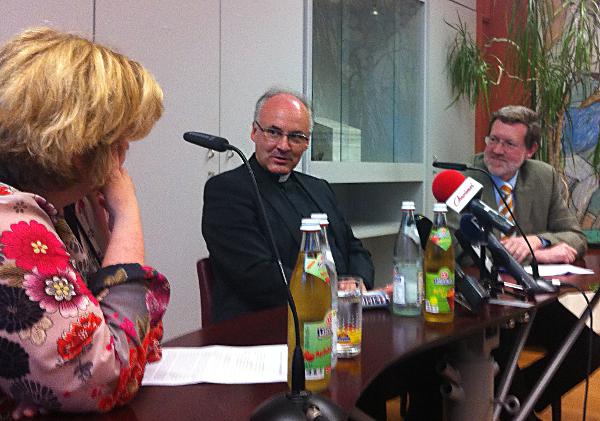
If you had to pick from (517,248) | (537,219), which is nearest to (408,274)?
(517,248)

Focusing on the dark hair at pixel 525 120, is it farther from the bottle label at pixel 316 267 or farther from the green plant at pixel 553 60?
the bottle label at pixel 316 267

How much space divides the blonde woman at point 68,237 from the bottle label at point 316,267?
0.77 feet

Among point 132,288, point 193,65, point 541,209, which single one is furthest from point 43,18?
point 541,209

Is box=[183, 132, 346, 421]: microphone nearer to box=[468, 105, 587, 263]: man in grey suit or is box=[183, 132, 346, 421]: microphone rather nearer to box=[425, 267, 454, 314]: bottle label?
box=[425, 267, 454, 314]: bottle label

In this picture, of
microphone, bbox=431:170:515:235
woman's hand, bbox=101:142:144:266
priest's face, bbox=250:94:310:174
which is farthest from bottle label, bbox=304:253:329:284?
priest's face, bbox=250:94:310:174

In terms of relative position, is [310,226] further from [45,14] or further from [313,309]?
[45,14]

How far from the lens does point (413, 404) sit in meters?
1.97

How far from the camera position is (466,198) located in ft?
5.51

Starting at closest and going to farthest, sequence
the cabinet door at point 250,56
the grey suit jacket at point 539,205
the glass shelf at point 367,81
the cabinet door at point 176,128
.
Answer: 1. the cabinet door at point 176,128
2. the grey suit jacket at point 539,205
3. the cabinet door at point 250,56
4. the glass shelf at point 367,81

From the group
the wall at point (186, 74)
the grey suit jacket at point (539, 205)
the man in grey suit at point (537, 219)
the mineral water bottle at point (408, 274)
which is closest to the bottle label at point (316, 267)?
the mineral water bottle at point (408, 274)

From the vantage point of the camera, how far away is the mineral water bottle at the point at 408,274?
1478 millimetres

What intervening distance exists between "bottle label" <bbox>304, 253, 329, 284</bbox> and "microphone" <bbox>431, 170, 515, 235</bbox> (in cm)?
73

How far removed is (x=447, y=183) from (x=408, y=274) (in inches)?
15.6

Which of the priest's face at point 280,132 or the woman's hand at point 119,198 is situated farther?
the priest's face at point 280,132
